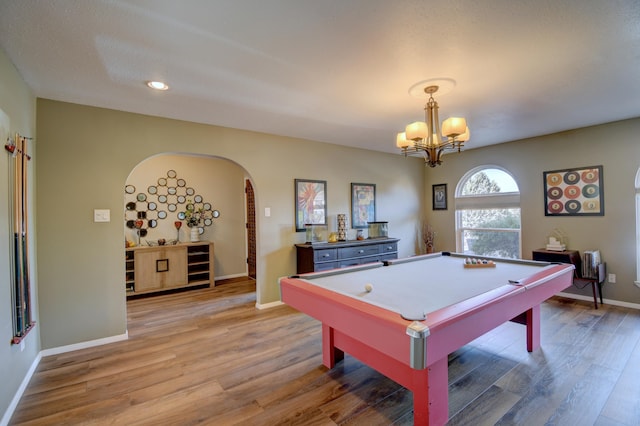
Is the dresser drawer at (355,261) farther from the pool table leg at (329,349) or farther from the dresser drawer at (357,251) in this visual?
the pool table leg at (329,349)

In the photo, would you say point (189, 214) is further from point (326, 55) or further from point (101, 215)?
point (326, 55)

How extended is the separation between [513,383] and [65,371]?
353 centimetres

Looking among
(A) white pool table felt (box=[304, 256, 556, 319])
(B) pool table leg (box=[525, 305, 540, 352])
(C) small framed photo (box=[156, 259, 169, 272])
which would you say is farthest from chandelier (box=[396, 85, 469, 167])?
(C) small framed photo (box=[156, 259, 169, 272])

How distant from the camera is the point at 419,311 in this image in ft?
5.09

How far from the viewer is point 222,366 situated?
244cm

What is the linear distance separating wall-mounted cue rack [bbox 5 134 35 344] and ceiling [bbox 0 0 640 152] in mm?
669

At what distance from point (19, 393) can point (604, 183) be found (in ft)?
21.0

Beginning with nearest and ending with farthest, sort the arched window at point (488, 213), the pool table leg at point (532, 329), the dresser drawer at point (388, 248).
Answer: the pool table leg at point (532, 329) < the dresser drawer at point (388, 248) < the arched window at point (488, 213)

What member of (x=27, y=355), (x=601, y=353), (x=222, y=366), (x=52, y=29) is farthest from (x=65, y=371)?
(x=601, y=353)

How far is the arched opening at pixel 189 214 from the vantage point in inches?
193

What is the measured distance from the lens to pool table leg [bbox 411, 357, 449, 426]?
5.21 ft

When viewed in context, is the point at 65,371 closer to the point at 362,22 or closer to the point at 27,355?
the point at 27,355

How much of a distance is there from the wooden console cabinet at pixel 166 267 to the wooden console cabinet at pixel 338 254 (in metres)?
2.01

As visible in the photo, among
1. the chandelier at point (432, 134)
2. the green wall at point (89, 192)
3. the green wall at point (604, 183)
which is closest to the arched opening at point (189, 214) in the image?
the green wall at point (89, 192)
